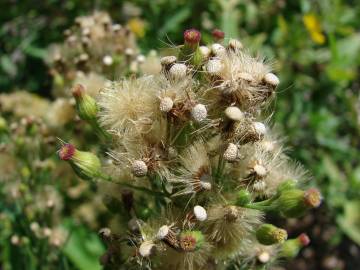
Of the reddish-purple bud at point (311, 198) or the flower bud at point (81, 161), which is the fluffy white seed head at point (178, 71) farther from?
the reddish-purple bud at point (311, 198)

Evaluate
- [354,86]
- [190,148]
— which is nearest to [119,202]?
[190,148]

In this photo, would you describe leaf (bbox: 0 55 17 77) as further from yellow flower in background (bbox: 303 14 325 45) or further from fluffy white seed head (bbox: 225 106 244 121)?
fluffy white seed head (bbox: 225 106 244 121)

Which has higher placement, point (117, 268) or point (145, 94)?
point (145, 94)

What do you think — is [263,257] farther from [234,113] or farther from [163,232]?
[234,113]

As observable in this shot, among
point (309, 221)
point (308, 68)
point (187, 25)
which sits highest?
point (187, 25)

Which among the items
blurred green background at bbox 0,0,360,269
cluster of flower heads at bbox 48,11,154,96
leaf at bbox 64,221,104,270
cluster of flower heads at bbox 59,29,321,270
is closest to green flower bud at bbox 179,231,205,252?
cluster of flower heads at bbox 59,29,321,270

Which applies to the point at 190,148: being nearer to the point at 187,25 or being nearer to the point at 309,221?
the point at 187,25

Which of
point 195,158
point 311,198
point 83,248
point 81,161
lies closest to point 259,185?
point 311,198
